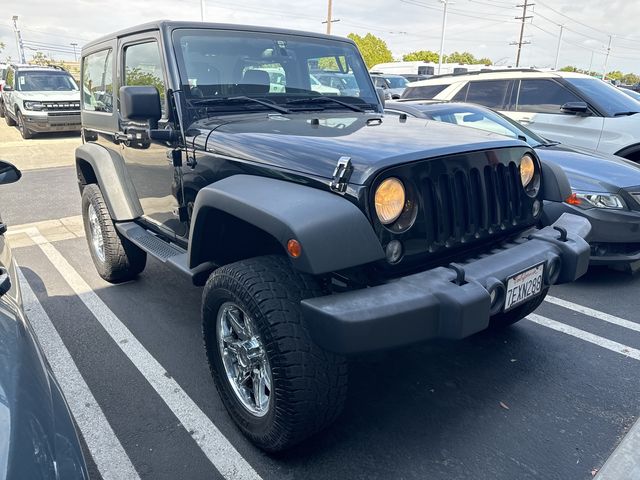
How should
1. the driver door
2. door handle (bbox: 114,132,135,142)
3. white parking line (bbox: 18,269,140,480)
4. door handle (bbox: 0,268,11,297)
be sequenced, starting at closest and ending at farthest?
door handle (bbox: 0,268,11,297)
white parking line (bbox: 18,269,140,480)
the driver door
door handle (bbox: 114,132,135,142)

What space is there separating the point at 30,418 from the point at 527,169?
8.53ft

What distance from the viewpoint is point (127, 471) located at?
229 centimetres

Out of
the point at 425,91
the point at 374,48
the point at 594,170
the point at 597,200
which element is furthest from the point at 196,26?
the point at 374,48

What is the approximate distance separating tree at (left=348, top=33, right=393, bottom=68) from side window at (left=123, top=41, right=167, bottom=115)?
52630 millimetres

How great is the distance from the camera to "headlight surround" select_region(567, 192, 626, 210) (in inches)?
167

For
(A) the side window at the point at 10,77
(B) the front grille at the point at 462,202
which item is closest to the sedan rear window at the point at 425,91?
(B) the front grille at the point at 462,202

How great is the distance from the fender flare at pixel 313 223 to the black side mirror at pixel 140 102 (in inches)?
40.7

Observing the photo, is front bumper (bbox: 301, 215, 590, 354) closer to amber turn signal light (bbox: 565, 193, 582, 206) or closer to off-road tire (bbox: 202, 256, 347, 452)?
off-road tire (bbox: 202, 256, 347, 452)

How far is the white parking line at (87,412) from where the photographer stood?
232 centimetres

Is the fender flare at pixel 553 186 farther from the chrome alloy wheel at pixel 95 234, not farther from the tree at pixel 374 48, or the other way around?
the tree at pixel 374 48

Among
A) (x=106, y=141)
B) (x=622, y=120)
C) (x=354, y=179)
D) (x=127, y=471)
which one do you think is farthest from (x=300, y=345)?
(x=622, y=120)

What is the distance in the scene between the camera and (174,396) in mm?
2838

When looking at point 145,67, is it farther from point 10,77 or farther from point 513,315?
point 10,77

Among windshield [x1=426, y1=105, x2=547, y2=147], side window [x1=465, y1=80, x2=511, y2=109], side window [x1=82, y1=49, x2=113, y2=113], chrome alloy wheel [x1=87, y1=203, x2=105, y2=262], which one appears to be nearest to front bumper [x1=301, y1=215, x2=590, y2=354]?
side window [x1=82, y1=49, x2=113, y2=113]
